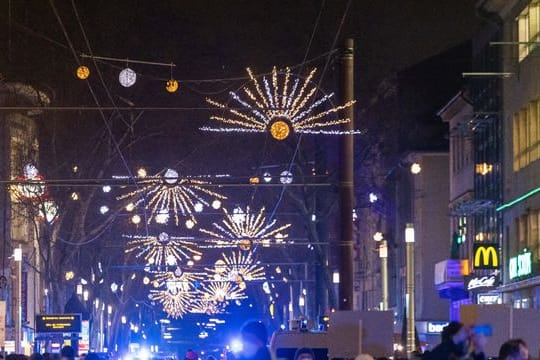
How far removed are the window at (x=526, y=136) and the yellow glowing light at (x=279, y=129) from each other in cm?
1391

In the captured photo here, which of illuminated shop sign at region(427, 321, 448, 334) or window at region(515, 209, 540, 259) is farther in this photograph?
illuminated shop sign at region(427, 321, 448, 334)

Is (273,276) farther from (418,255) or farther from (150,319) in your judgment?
(150,319)

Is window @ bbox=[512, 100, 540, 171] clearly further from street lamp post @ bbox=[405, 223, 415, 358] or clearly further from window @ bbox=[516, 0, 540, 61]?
street lamp post @ bbox=[405, 223, 415, 358]

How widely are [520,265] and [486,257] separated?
2.82 m

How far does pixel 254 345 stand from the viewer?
1356 cm

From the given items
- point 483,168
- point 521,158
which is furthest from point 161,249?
point 521,158

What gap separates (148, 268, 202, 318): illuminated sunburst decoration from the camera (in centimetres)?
9562

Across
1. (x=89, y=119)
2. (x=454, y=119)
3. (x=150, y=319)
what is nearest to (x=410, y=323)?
(x=89, y=119)

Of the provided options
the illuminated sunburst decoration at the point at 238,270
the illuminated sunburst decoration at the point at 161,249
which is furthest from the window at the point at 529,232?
the illuminated sunburst decoration at the point at 238,270

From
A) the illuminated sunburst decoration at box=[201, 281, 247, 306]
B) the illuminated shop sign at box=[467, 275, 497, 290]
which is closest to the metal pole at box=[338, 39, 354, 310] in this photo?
the illuminated shop sign at box=[467, 275, 497, 290]

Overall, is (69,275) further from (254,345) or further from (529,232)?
(254,345)

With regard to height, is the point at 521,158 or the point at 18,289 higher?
the point at 521,158

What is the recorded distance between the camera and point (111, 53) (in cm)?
4841

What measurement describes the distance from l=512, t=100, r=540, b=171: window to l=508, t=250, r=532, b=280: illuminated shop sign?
2731 millimetres
